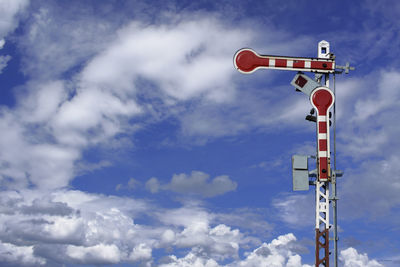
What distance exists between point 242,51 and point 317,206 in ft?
29.8

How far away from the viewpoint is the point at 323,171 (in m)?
27.5

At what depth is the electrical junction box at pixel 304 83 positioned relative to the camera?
2845 cm

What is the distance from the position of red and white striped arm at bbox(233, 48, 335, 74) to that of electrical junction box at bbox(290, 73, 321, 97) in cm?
43

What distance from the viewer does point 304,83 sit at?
2869 cm

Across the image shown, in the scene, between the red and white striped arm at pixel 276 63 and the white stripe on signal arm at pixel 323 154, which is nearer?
the white stripe on signal arm at pixel 323 154

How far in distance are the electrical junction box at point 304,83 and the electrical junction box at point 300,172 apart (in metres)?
3.43

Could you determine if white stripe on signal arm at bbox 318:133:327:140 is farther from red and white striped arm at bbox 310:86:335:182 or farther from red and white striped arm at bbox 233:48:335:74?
red and white striped arm at bbox 233:48:335:74

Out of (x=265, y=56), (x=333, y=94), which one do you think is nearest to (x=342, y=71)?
(x=333, y=94)

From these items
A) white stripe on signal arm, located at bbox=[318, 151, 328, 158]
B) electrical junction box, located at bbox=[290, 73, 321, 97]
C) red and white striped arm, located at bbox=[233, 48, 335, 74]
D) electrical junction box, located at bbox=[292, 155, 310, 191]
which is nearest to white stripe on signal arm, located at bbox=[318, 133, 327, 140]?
white stripe on signal arm, located at bbox=[318, 151, 328, 158]

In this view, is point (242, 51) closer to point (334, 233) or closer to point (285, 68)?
point (285, 68)

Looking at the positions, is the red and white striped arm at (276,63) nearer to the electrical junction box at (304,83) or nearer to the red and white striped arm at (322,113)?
the electrical junction box at (304,83)

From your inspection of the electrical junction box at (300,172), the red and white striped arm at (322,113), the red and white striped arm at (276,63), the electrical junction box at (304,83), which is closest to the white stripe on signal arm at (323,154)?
the red and white striped arm at (322,113)

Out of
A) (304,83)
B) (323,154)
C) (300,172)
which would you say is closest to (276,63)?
(304,83)

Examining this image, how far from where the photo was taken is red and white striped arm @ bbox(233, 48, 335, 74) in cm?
2880
